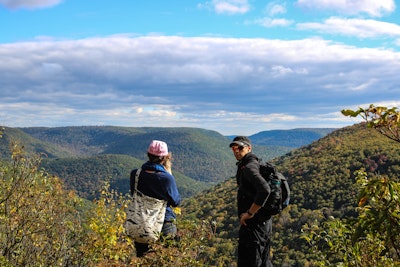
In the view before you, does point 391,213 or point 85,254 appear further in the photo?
point 85,254

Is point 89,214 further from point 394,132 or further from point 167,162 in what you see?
point 394,132

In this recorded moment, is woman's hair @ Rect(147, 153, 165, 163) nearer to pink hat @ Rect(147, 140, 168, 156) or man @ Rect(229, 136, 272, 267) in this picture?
pink hat @ Rect(147, 140, 168, 156)

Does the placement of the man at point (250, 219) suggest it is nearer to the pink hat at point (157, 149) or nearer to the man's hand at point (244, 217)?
the man's hand at point (244, 217)

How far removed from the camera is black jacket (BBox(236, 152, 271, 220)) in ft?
14.4

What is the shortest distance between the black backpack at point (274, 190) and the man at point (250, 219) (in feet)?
0.34

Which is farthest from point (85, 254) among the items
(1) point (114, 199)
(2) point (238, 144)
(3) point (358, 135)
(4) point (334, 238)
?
(3) point (358, 135)

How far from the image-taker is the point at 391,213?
2.45m

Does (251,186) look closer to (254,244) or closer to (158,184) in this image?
(254,244)

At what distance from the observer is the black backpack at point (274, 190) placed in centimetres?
462

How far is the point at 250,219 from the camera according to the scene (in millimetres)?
4762

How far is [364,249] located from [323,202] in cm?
4798

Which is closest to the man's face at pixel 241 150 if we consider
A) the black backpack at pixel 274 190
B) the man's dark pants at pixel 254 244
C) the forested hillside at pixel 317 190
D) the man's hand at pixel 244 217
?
the black backpack at pixel 274 190

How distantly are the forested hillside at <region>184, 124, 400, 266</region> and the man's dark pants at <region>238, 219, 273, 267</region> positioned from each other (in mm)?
33518

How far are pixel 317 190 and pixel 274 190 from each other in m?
52.8
